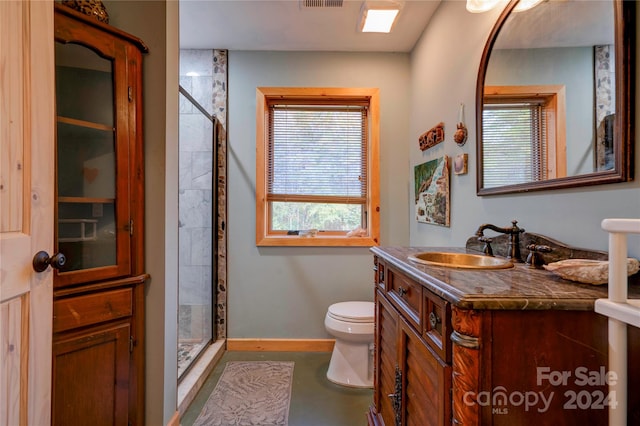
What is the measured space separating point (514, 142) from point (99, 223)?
6.14 ft

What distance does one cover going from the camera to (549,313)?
0.61m

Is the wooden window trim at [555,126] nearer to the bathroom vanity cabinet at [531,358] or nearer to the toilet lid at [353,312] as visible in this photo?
the bathroom vanity cabinet at [531,358]

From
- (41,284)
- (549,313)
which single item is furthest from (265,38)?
(549,313)

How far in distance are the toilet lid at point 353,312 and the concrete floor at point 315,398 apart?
1.56ft

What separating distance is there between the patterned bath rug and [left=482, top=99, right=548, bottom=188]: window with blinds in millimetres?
1695

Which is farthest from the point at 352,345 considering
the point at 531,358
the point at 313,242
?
the point at 531,358

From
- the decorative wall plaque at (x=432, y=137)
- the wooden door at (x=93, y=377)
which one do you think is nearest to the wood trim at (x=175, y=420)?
the wooden door at (x=93, y=377)

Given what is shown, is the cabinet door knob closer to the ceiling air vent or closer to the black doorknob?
the black doorknob

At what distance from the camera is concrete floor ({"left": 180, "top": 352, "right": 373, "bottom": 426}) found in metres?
1.56

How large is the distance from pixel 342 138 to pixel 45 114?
6.34ft

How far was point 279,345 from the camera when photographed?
2324 millimetres

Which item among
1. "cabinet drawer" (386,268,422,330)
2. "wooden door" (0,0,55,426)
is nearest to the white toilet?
"cabinet drawer" (386,268,422,330)

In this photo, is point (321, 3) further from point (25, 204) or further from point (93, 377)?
point (93, 377)

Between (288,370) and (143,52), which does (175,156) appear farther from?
(288,370)
